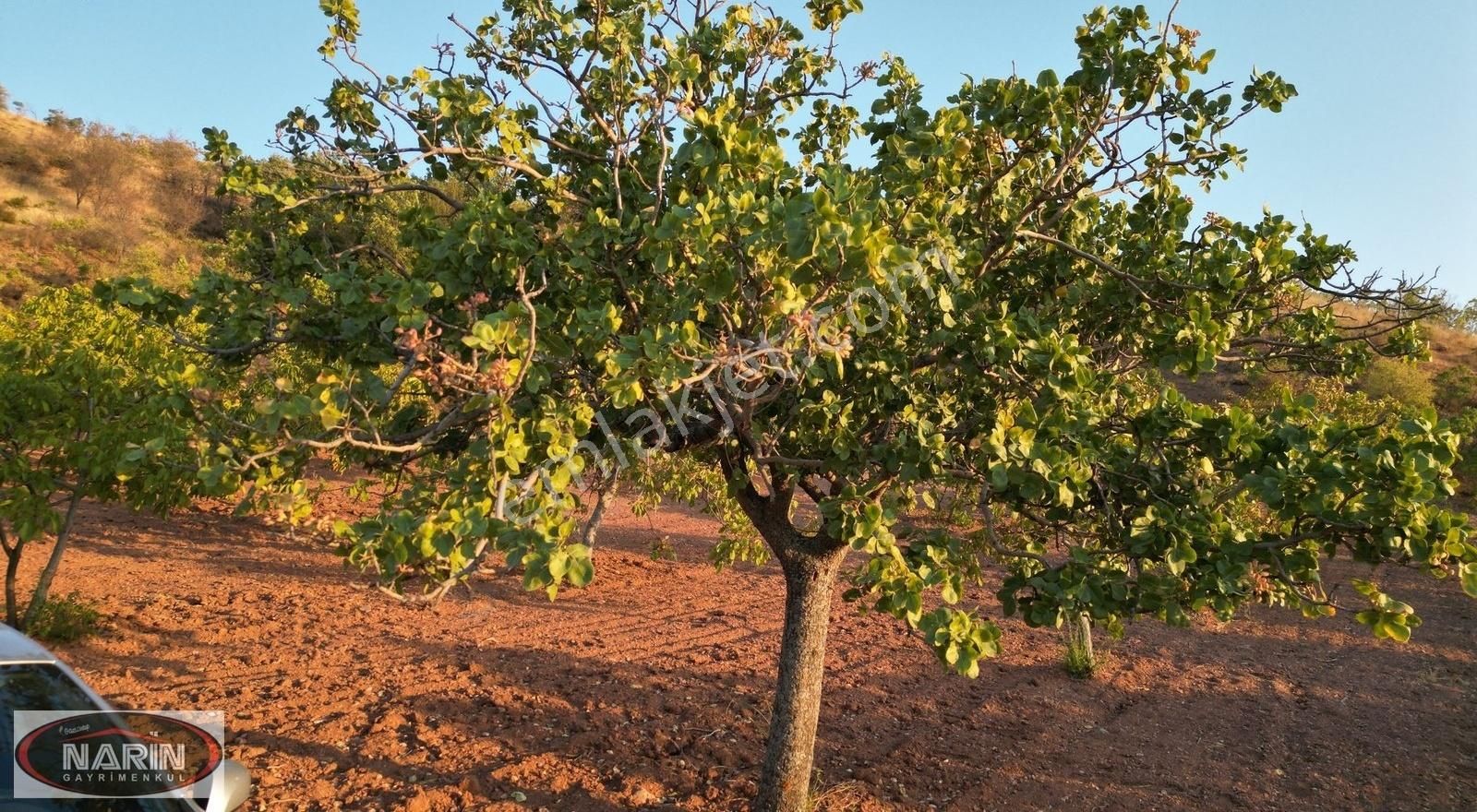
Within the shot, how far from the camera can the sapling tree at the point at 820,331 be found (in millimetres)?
2654

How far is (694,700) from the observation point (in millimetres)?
6770

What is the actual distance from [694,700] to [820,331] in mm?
4779

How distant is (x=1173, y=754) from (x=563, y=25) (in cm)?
682

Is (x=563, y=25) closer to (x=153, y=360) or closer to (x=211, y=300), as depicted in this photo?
(x=211, y=300)

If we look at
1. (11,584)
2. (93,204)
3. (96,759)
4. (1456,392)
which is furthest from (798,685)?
(93,204)

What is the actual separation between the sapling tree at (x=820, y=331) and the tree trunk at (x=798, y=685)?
0.07ft

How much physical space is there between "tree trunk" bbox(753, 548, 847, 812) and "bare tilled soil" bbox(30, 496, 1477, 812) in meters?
0.51

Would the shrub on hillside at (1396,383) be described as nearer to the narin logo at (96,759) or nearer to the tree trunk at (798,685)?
the tree trunk at (798,685)

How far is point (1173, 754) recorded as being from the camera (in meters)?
6.48

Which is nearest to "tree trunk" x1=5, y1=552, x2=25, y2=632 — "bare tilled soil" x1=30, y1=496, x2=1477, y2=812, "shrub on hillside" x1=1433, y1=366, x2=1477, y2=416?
"bare tilled soil" x1=30, y1=496, x2=1477, y2=812

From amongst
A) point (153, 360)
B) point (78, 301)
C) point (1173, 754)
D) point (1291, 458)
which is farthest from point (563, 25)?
point (78, 301)

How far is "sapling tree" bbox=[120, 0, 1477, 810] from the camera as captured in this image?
2.65 meters

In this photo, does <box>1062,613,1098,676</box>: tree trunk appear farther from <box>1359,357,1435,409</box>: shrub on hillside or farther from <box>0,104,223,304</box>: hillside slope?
<box>0,104,223,304</box>: hillside slope

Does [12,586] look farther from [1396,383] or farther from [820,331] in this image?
[1396,383]
